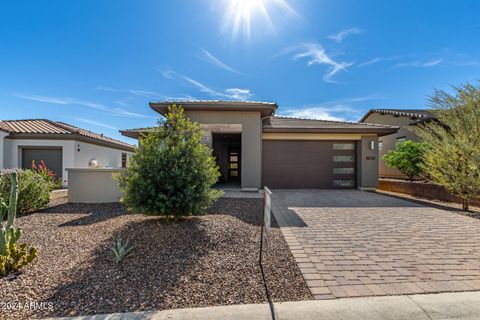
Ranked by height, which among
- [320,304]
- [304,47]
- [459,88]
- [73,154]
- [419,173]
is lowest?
[320,304]

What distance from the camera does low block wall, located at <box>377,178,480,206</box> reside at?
8.71m

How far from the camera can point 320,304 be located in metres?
2.39

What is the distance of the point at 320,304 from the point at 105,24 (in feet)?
34.4

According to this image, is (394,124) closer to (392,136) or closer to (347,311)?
(392,136)

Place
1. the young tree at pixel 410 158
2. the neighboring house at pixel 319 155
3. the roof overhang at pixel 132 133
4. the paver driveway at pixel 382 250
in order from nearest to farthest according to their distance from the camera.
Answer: the paver driveway at pixel 382 250, the roof overhang at pixel 132 133, the neighboring house at pixel 319 155, the young tree at pixel 410 158

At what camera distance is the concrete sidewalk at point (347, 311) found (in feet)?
7.18

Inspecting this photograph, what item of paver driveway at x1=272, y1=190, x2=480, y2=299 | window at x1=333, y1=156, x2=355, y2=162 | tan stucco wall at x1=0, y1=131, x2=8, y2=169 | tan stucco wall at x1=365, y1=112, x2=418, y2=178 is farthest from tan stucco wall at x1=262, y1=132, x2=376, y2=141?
tan stucco wall at x1=0, y1=131, x2=8, y2=169

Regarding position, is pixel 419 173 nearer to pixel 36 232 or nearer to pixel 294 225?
pixel 294 225

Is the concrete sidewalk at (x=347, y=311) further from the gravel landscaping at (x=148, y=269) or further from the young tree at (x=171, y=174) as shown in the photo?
the young tree at (x=171, y=174)

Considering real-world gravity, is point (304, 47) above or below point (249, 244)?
above

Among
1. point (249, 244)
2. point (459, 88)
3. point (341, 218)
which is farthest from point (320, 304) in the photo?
point (459, 88)

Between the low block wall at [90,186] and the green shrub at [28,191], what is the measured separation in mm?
899

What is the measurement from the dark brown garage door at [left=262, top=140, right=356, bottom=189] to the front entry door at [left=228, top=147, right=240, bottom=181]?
16.1ft

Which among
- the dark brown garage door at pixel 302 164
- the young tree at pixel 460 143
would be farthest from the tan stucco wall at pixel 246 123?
the young tree at pixel 460 143
